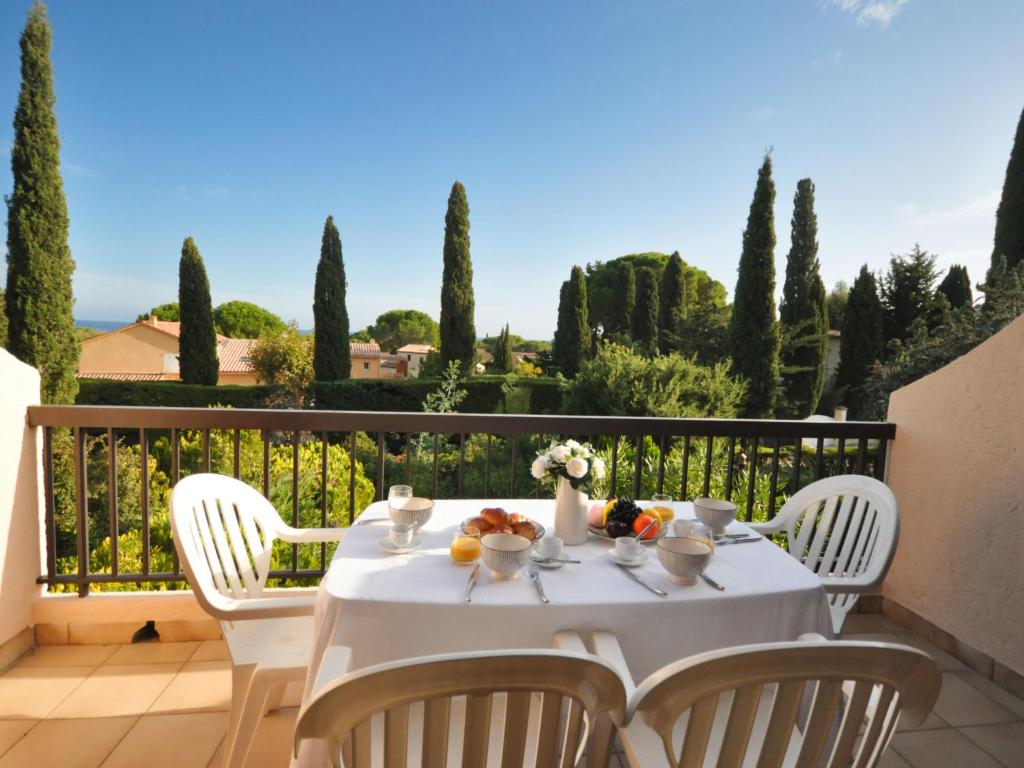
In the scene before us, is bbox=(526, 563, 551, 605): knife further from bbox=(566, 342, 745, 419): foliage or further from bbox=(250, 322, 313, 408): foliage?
bbox=(250, 322, 313, 408): foliage

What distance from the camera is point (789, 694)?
800 mm

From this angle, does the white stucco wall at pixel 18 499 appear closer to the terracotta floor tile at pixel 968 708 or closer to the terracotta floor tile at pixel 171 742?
the terracotta floor tile at pixel 171 742

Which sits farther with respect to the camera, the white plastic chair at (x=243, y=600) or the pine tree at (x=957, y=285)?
the pine tree at (x=957, y=285)

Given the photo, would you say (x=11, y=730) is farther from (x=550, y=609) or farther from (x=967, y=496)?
(x=967, y=496)

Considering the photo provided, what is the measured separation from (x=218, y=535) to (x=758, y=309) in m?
13.8

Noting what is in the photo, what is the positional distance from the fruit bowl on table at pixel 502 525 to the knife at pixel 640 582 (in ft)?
0.82

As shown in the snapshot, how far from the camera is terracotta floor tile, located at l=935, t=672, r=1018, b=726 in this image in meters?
1.90

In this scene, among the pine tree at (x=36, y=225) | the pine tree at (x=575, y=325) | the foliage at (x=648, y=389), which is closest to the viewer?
the foliage at (x=648, y=389)

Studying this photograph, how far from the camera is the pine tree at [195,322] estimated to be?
48.0ft

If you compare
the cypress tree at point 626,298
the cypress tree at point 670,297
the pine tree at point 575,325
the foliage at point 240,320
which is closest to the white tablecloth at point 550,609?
the cypress tree at point 670,297

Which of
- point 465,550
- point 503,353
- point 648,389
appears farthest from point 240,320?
point 465,550

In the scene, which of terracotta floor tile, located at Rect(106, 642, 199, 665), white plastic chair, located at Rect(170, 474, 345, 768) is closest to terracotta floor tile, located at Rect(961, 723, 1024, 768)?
white plastic chair, located at Rect(170, 474, 345, 768)

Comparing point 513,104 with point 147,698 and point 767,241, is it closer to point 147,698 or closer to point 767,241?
point 767,241

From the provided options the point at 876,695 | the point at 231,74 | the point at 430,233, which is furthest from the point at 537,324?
the point at 876,695
